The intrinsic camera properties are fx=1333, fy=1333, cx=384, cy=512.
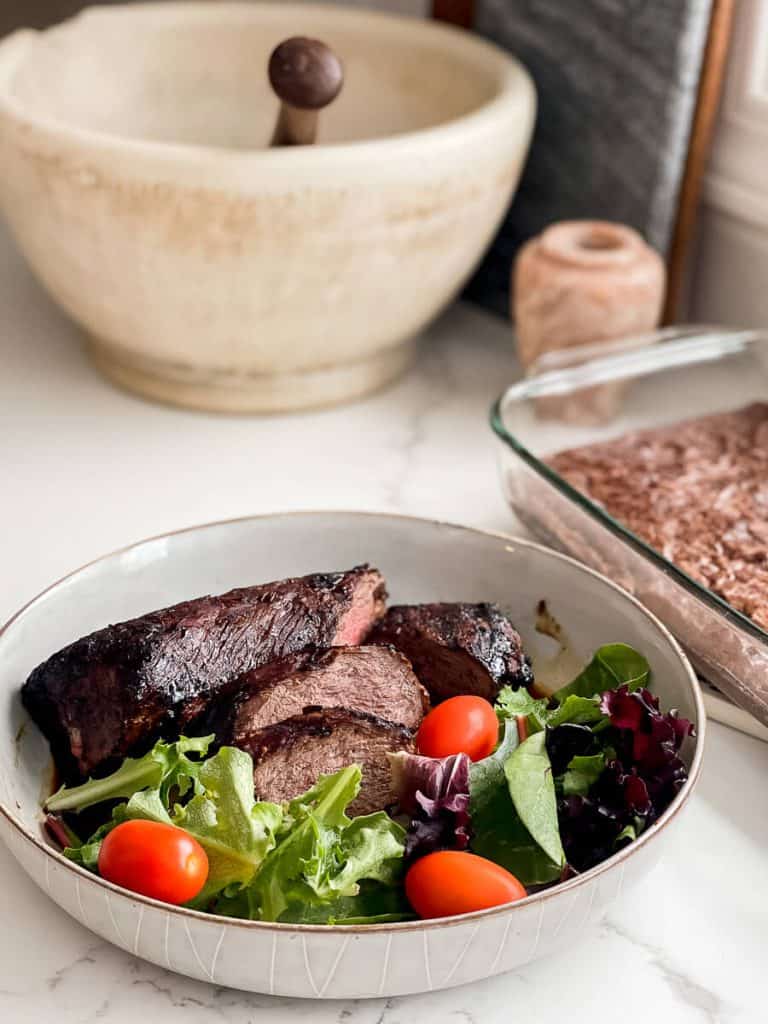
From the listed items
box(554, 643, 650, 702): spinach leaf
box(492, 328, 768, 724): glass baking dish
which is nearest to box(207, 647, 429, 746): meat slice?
box(554, 643, 650, 702): spinach leaf

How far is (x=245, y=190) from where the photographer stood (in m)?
1.35

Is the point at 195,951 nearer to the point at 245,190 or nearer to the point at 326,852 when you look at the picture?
the point at 326,852

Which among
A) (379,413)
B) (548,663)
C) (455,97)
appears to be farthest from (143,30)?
(548,663)

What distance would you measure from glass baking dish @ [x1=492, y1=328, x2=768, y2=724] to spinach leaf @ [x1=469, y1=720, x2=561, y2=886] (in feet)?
0.80

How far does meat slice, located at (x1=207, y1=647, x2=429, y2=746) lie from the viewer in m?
0.94

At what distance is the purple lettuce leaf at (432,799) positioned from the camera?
0.84 m

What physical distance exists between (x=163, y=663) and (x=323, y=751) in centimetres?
14

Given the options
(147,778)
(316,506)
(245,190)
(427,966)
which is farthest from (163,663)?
(245,190)

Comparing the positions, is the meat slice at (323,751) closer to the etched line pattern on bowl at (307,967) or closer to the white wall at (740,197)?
the etched line pattern on bowl at (307,967)

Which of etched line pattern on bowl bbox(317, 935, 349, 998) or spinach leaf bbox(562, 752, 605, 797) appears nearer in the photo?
etched line pattern on bowl bbox(317, 935, 349, 998)

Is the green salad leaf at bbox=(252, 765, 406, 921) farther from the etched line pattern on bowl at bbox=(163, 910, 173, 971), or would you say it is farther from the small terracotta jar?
the small terracotta jar

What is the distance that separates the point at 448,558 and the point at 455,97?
30.9 inches

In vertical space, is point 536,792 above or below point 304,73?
below

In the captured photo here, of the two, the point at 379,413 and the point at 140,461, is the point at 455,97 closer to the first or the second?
the point at 379,413
